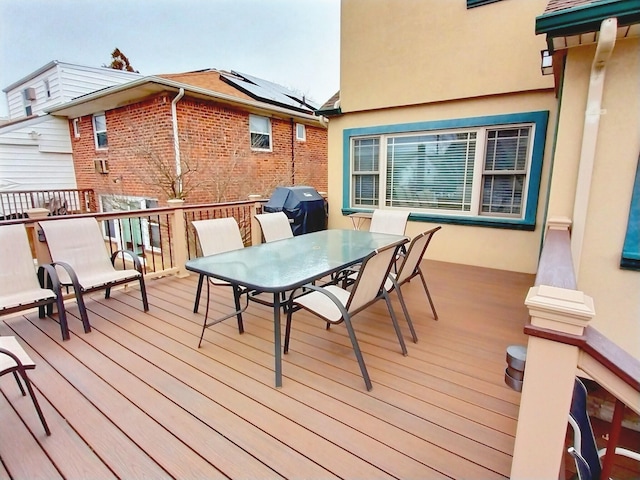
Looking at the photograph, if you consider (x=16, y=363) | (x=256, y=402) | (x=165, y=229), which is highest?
(x=16, y=363)

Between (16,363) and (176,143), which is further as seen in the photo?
(176,143)

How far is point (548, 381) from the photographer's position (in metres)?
1.06

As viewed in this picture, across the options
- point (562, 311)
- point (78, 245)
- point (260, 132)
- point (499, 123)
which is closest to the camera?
point (562, 311)

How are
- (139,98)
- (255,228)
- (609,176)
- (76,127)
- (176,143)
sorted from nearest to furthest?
(609,176)
(255,228)
(176,143)
(139,98)
(76,127)

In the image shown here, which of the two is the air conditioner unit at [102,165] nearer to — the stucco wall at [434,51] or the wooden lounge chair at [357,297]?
the stucco wall at [434,51]

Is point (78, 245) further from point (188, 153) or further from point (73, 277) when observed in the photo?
point (188, 153)

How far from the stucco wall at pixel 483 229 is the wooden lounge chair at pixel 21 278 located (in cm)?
479

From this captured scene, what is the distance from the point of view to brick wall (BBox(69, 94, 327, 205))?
274 inches

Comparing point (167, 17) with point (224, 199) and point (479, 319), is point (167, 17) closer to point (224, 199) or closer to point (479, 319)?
point (224, 199)

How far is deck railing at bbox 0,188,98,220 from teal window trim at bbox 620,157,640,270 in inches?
422

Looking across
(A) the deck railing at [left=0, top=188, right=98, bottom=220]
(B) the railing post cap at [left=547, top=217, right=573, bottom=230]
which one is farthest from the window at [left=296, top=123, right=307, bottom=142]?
(B) the railing post cap at [left=547, top=217, right=573, bottom=230]

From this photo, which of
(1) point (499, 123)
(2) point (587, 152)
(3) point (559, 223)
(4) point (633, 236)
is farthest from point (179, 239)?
(4) point (633, 236)

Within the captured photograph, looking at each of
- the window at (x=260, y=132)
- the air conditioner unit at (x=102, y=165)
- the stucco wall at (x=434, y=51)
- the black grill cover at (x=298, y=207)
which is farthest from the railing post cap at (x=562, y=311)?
the air conditioner unit at (x=102, y=165)

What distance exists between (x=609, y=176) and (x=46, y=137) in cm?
1170
